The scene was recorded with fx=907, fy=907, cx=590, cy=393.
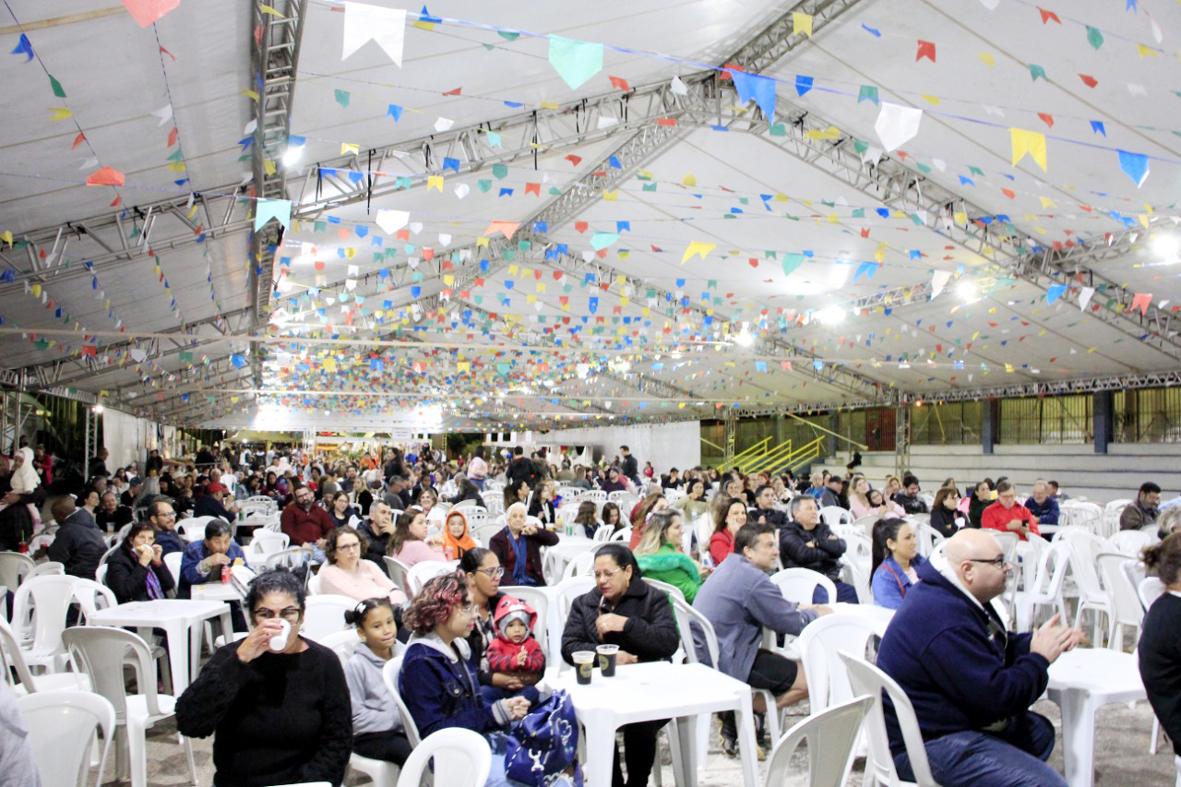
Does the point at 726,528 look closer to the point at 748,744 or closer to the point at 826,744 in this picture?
the point at 748,744

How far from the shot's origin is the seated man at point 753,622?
383 centimetres

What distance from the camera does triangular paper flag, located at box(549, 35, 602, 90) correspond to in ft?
12.0

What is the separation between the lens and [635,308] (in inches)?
661

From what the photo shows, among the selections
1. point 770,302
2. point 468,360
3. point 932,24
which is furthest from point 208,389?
point 932,24

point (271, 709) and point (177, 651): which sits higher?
point (271, 709)

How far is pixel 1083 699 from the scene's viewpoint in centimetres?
302

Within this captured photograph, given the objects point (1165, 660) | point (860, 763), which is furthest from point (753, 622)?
point (1165, 660)

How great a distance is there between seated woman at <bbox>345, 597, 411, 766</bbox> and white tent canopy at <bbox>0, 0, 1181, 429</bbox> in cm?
225

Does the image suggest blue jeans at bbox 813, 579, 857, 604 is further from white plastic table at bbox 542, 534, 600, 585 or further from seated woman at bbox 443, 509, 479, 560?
seated woman at bbox 443, 509, 479, 560

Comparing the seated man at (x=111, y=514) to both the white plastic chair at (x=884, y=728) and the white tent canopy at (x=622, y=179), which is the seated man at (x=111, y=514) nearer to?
the white tent canopy at (x=622, y=179)

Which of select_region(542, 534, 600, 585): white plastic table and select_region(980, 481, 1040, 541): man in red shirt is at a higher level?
select_region(980, 481, 1040, 541): man in red shirt

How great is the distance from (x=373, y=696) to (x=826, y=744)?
58.7 inches

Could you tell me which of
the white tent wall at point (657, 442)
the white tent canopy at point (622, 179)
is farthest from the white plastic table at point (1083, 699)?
the white tent wall at point (657, 442)

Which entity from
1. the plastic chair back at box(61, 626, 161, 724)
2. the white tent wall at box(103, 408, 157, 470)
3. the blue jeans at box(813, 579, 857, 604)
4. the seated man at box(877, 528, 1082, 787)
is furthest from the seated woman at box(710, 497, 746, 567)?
the white tent wall at box(103, 408, 157, 470)
